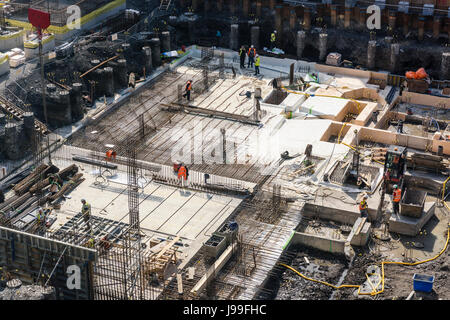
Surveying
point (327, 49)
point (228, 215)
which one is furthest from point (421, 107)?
point (228, 215)

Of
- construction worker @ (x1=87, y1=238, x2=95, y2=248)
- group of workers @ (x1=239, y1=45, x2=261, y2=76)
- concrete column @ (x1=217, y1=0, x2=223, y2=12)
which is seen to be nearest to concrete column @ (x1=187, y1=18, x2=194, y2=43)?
concrete column @ (x1=217, y1=0, x2=223, y2=12)

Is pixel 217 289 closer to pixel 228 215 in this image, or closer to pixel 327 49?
pixel 228 215

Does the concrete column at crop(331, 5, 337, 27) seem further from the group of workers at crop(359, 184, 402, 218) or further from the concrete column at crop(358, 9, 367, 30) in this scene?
the group of workers at crop(359, 184, 402, 218)

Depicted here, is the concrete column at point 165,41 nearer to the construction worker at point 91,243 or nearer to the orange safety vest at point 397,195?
the orange safety vest at point 397,195

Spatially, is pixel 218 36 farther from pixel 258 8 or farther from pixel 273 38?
pixel 273 38

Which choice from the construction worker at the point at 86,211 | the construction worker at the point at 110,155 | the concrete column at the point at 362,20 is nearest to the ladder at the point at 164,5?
the concrete column at the point at 362,20
